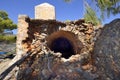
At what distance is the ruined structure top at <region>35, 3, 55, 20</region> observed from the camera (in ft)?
31.6

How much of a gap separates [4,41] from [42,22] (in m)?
8.25

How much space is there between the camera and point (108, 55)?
356 inches

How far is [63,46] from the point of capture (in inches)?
407

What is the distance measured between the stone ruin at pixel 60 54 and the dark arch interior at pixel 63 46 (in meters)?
0.69

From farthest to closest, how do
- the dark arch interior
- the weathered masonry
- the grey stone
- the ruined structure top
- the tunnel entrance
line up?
the dark arch interior
the ruined structure top
the tunnel entrance
the grey stone
the weathered masonry

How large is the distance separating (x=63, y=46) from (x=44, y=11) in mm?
1632

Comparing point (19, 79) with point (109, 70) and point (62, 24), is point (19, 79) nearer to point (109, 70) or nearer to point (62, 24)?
point (62, 24)

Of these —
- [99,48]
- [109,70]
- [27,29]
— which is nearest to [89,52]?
[99,48]

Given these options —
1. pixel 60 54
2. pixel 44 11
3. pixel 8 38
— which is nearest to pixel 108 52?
pixel 60 54

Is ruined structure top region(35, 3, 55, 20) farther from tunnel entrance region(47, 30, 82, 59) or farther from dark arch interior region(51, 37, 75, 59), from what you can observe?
dark arch interior region(51, 37, 75, 59)

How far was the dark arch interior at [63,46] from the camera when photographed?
33.2 ft

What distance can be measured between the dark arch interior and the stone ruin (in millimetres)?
692

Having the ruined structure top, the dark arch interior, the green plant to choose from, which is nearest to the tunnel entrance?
the dark arch interior

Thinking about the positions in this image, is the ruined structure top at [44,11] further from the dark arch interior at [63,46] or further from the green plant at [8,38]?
the green plant at [8,38]
